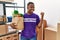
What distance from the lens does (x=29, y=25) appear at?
1716 mm

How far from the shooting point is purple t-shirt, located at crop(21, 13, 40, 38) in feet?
5.59

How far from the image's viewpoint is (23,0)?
3.35m

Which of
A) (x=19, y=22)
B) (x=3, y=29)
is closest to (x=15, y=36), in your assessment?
(x=3, y=29)

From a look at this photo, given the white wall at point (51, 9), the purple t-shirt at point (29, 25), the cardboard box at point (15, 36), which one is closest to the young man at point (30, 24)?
the purple t-shirt at point (29, 25)

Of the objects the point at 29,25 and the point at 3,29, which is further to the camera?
the point at 3,29

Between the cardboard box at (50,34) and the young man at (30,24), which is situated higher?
the young man at (30,24)

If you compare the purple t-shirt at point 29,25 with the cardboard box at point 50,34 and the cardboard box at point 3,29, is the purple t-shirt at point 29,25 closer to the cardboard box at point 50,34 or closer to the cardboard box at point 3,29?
the cardboard box at point 3,29

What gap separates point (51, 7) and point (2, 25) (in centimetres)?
144

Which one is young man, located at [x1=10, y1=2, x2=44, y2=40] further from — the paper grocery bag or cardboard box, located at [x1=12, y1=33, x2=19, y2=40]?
cardboard box, located at [x1=12, y1=33, x2=19, y2=40]

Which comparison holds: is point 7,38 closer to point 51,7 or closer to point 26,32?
point 26,32

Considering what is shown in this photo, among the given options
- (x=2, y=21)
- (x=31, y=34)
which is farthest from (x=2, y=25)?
(x=31, y=34)

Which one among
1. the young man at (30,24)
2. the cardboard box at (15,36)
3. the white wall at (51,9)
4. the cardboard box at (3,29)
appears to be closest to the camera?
the young man at (30,24)

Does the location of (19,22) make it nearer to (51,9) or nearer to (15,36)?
(15,36)

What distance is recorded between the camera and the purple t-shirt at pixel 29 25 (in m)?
1.70
